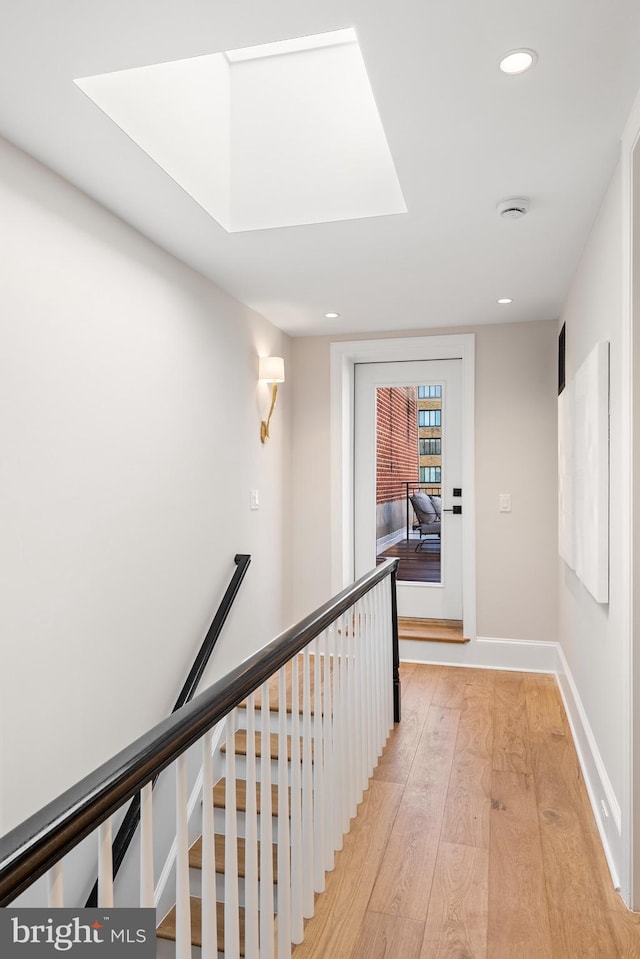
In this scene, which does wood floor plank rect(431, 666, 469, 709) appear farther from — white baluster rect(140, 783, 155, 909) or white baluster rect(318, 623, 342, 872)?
white baluster rect(140, 783, 155, 909)

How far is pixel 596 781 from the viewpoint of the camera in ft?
8.00

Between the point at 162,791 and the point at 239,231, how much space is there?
2.51m

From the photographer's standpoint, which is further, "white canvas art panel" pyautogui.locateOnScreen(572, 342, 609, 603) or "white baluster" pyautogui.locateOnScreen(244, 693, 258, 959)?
"white canvas art panel" pyautogui.locateOnScreen(572, 342, 609, 603)

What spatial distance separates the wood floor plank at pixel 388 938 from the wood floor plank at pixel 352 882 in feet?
0.07

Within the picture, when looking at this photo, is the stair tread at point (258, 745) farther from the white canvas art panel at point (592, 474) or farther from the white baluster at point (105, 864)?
the white baluster at point (105, 864)

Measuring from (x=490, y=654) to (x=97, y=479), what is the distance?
3.02m

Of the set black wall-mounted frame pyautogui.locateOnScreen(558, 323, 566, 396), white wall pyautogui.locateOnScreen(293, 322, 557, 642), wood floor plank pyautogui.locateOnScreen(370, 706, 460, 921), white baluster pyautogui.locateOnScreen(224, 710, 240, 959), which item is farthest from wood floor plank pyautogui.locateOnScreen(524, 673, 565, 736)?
white baluster pyautogui.locateOnScreen(224, 710, 240, 959)

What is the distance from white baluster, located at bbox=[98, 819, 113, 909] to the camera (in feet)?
2.93

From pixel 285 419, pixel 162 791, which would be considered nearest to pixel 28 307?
pixel 162 791

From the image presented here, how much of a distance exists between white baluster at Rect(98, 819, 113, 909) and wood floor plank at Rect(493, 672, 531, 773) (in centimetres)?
232

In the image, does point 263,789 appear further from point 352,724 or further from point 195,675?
point 195,675

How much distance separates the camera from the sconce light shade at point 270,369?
3966mm

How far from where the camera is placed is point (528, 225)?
2650 mm

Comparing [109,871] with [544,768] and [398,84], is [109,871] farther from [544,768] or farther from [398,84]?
[544,768]
